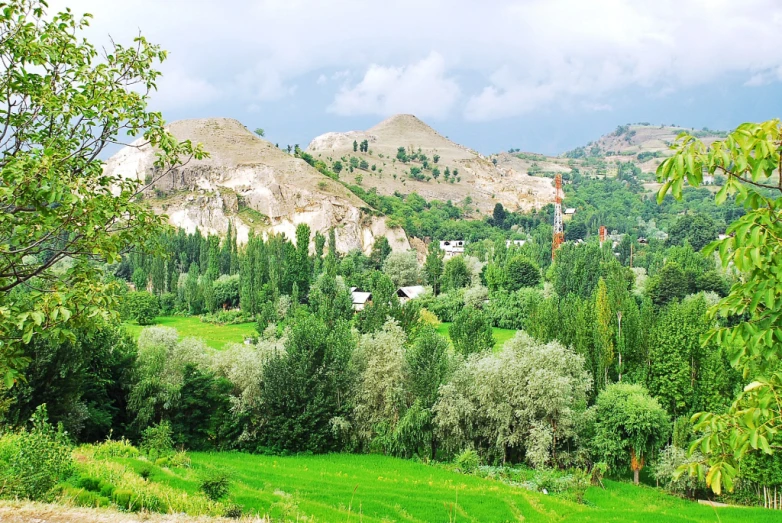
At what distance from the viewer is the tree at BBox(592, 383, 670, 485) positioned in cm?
2645

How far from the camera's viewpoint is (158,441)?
23281 mm

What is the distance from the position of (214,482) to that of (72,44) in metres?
10.2

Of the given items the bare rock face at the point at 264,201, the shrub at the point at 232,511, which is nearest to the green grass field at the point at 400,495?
the shrub at the point at 232,511

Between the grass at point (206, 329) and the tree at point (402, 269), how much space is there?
2363cm

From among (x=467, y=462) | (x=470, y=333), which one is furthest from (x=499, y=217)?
(x=467, y=462)

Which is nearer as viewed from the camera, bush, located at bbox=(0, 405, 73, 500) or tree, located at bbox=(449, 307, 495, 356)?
bush, located at bbox=(0, 405, 73, 500)

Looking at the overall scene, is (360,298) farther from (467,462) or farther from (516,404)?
(467,462)

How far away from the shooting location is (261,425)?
2902cm

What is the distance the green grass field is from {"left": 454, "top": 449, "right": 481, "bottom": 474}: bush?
771 mm

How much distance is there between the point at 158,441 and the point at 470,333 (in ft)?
64.1

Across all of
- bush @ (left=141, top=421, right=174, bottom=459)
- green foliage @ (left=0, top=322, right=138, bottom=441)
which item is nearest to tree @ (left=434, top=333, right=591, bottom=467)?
bush @ (left=141, top=421, right=174, bottom=459)

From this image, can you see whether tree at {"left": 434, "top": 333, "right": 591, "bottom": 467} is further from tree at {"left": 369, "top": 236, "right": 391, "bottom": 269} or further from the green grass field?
tree at {"left": 369, "top": 236, "right": 391, "bottom": 269}

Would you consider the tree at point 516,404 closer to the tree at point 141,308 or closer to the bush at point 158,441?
the bush at point 158,441

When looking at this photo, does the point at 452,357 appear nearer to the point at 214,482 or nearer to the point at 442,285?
the point at 214,482
